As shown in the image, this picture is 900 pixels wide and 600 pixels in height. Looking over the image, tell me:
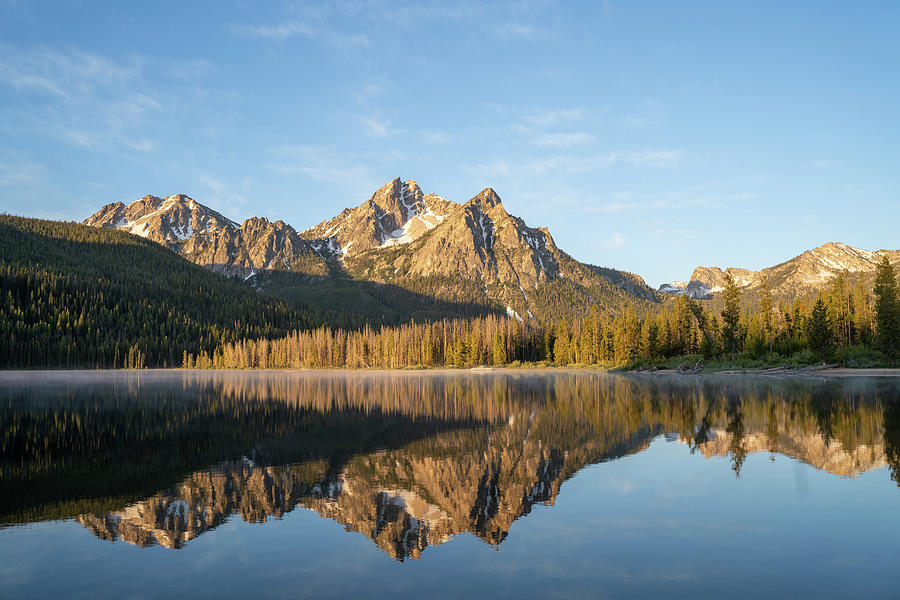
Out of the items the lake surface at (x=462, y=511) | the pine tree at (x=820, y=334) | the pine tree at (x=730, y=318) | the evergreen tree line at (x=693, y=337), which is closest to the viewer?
the lake surface at (x=462, y=511)

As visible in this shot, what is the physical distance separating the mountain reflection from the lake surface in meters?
0.12

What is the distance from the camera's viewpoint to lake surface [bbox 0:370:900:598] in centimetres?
1196

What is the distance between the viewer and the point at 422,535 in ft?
49.2

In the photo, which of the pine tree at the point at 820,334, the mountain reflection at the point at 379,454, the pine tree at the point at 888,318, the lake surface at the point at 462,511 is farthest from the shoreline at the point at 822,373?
the lake surface at the point at 462,511

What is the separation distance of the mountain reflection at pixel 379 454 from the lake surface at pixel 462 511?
4.9 inches

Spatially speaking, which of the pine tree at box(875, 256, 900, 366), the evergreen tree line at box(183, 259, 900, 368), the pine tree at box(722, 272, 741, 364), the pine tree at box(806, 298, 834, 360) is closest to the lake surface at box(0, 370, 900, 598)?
the pine tree at box(875, 256, 900, 366)

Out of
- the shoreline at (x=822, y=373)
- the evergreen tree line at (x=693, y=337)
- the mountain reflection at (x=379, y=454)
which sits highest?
the evergreen tree line at (x=693, y=337)

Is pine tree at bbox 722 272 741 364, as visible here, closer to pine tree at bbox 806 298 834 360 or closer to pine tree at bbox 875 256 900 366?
pine tree at bbox 806 298 834 360

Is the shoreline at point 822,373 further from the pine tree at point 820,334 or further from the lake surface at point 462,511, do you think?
the lake surface at point 462,511

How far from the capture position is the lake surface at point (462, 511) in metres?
12.0

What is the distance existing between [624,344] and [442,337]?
236 ft

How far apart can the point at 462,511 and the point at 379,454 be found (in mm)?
9652

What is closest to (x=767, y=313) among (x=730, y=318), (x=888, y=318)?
(x=730, y=318)

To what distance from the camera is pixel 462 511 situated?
668 inches
